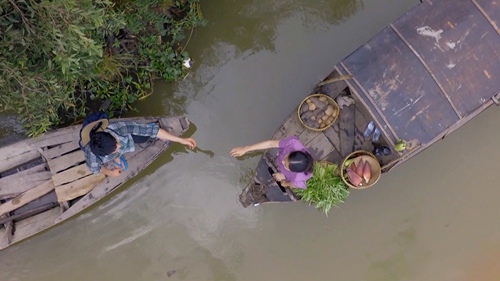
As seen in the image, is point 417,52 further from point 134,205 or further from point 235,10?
point 134,205

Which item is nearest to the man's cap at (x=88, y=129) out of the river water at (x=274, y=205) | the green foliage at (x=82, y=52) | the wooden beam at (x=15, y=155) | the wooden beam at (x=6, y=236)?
→ the green foliage at (x=82, y=52)

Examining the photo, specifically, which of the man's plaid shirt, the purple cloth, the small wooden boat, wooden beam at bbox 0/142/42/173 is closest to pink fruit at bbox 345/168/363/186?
the purple cloth

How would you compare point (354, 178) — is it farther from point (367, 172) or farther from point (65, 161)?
point (65, 161)

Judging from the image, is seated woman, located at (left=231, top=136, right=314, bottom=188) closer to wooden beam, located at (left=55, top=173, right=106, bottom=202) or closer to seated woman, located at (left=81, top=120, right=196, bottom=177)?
seated woman, located at (left=81, top=120, right=196, bottom=177)

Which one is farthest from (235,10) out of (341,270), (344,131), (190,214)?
(341,270)

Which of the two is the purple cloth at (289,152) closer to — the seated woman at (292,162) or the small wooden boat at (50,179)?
the seated woman at (292,162)

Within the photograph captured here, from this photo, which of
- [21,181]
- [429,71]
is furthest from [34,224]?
[429,71]

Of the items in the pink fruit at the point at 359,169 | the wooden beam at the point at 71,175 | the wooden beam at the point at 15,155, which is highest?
the wooden beam at the point at 15,155
